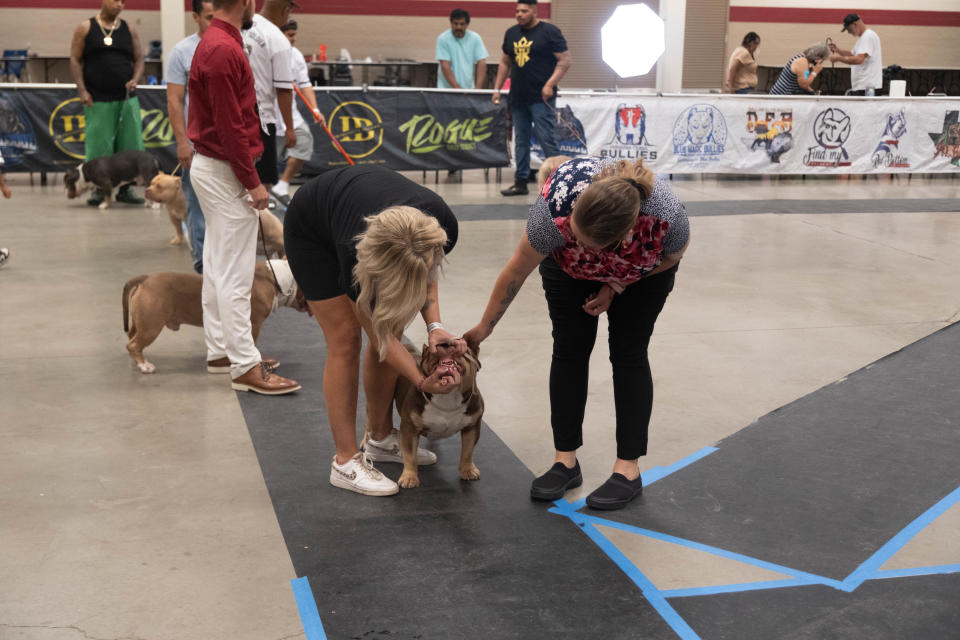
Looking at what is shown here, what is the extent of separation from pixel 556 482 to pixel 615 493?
0.21m

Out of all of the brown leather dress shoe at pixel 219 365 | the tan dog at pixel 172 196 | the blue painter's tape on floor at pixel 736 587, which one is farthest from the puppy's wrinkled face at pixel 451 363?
the tan dog at pixel 172 196

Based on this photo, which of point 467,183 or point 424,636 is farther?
point 467,183

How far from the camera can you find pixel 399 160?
36.2ft

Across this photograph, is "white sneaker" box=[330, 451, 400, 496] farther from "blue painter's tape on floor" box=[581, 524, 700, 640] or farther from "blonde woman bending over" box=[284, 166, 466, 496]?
"blue painter's tape on floor" box=[581, 524, 700, 640]

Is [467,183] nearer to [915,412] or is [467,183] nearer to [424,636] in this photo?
[915,412]

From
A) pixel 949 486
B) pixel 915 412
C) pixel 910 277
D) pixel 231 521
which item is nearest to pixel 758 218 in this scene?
pixel 910 277

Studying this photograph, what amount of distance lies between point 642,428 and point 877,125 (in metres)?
9.94

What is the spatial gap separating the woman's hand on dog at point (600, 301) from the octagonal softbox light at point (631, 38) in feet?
55.2

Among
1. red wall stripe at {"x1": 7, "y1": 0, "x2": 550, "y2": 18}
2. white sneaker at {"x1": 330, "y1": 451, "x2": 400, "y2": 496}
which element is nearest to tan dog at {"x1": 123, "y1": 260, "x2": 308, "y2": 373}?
white sneaker at {"x1": 330, "y1": 451, "x2": 400, "y2": 496}

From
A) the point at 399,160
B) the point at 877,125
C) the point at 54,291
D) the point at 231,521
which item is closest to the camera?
the point at 231,521

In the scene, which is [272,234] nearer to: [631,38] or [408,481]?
[408,481]

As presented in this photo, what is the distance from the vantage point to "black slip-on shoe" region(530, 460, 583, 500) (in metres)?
3.34

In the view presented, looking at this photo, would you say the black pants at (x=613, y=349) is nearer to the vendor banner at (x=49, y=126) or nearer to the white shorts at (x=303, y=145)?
the white shorts at (x=303, y=145)

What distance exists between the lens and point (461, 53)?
1226 centimetres
